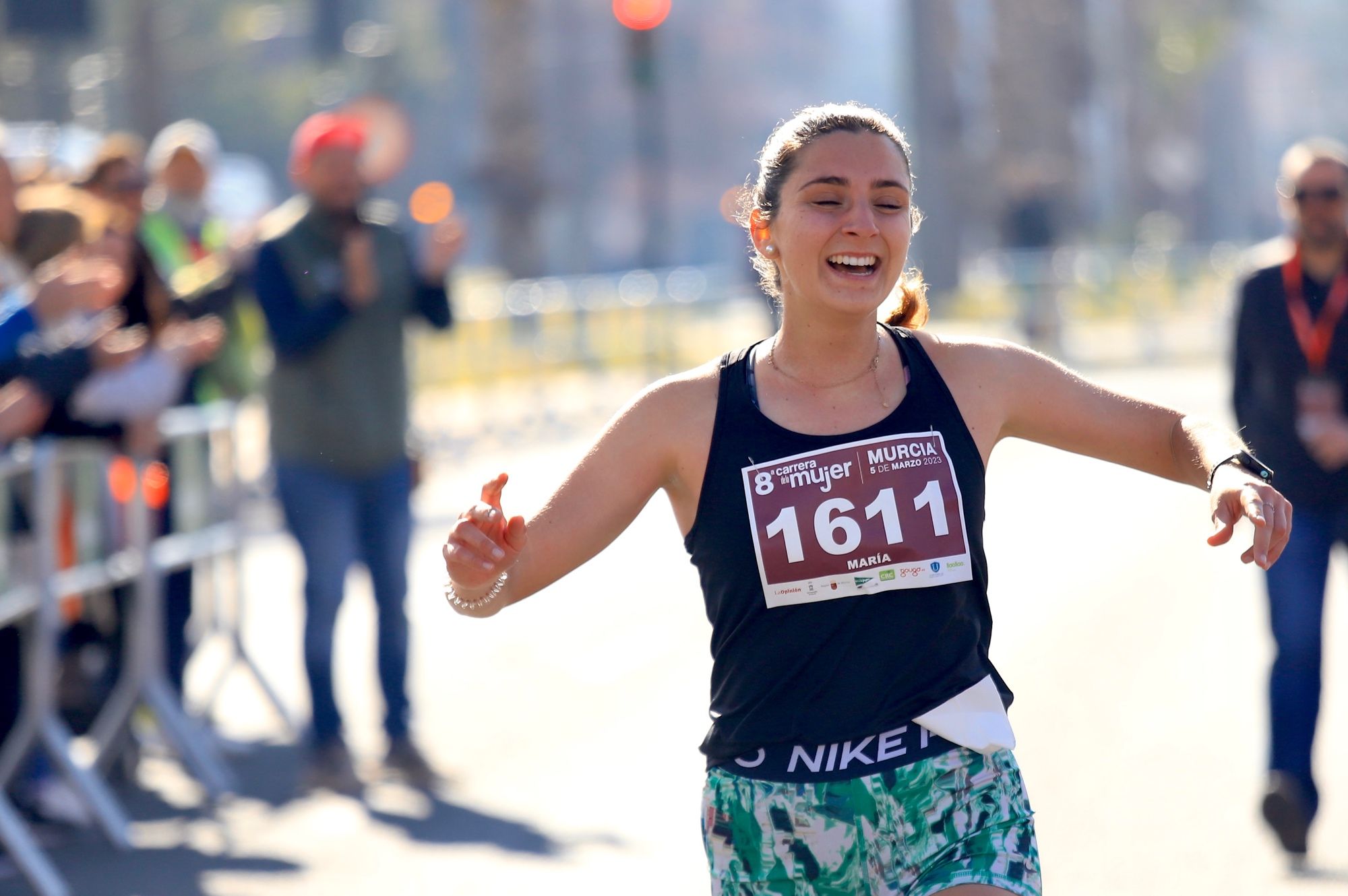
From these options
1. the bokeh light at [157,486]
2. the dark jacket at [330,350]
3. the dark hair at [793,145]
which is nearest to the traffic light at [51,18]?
the dark jacket at [330,350]

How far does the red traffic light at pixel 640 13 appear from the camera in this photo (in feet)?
72.1

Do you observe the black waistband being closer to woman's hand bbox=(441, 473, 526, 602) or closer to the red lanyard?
woman's hand bbox=(441, 473, 526, 602)

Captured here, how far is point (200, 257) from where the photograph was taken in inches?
469

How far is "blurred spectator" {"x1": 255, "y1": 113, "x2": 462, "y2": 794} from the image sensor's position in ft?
26.8

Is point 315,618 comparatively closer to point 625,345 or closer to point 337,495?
point 337,495

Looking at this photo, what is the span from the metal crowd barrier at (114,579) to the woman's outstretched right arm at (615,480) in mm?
3179

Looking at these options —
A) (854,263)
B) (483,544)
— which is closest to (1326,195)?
(854,263)

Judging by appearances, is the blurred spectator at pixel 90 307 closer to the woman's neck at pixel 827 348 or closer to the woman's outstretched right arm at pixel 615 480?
the woman's outstretched right arm at pixel 615 480

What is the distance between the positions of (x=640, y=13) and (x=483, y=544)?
18934mm

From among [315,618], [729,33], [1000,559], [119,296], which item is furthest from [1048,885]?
[729,33]

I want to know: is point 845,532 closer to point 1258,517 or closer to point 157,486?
point 1258,517

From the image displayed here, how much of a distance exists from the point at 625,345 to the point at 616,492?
20208mm

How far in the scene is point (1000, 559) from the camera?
1257 centimetres

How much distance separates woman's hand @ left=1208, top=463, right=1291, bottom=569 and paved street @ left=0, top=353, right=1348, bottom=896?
9.88 feet
